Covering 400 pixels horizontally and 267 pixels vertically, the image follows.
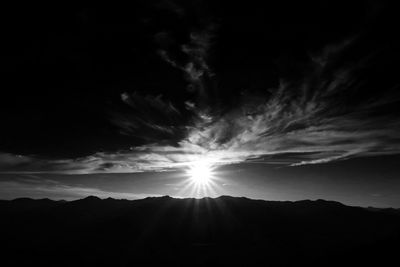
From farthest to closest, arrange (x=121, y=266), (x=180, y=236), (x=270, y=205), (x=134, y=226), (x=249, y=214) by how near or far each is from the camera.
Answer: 1. (x=270, y=205)
2. (x=249, y=214)
3. (x=134, y=226)
4. (x=180, y=236)
5. (x=121, y=266)

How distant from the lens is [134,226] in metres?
140

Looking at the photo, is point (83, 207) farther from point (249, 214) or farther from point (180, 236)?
point (249, 214)

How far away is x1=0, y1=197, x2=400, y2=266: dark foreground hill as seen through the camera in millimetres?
92062

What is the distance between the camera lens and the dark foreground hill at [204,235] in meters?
92.1

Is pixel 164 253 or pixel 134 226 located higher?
pixel 134 226

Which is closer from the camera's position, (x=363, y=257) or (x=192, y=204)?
(x=363, y=257)

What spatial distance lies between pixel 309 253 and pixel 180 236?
211ft

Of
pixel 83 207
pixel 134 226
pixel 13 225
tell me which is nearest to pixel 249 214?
pixel 134 226

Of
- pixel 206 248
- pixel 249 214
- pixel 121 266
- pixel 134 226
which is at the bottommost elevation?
pixel 121 266

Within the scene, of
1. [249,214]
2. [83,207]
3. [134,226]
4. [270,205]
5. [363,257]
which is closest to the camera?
[363,257]

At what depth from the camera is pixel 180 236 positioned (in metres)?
127

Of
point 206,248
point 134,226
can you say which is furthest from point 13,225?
point 206,248

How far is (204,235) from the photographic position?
128 m

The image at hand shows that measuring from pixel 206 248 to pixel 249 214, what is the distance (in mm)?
51725
